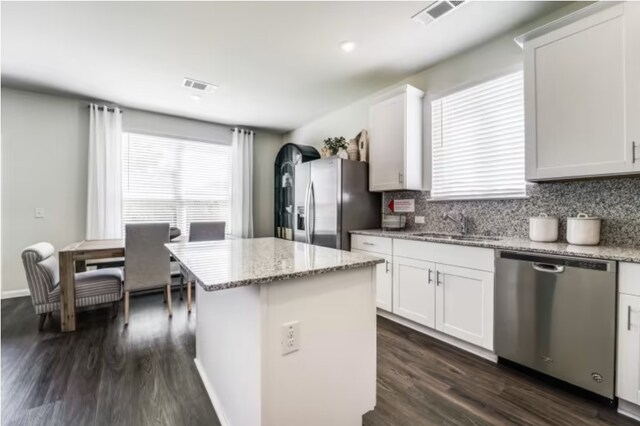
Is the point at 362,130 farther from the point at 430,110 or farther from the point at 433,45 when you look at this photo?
the point at 433,45

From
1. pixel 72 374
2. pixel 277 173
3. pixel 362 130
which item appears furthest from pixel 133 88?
pixel 72 374

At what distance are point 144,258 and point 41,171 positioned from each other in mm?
2209

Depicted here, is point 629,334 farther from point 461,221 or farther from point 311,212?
point 311,212

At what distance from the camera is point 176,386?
184 cm

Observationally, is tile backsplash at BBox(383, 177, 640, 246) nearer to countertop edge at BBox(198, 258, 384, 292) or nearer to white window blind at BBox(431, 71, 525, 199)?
white window blind at BBox(431, 71, 525, 199)

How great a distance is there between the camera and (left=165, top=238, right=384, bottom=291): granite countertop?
1.08 meters

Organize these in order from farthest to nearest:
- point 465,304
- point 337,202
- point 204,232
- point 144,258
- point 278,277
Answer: point 204,232, point 337,202, point 144,258, point 465,304, point 278,277

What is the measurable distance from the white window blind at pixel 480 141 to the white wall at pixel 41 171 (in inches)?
168

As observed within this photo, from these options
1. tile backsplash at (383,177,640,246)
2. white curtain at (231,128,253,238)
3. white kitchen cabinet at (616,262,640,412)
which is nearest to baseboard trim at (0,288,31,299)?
white curtain at (231,128,253,238)

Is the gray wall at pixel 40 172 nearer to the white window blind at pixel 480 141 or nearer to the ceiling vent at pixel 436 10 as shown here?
the ceiling vent at pixel 436 10

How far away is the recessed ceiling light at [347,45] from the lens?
8.35 feet

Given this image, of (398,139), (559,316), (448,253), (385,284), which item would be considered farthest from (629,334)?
(398,139)

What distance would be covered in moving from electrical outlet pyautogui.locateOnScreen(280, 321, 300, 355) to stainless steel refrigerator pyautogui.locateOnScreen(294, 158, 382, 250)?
2050mm

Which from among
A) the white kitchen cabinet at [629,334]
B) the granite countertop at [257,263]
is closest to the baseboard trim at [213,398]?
the granite countertop at [257,263]
